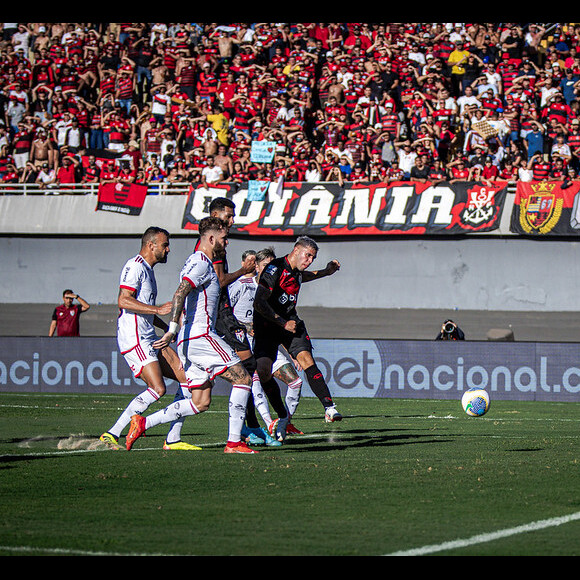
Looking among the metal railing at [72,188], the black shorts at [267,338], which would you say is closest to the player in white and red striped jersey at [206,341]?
the black shorts at [267,338]

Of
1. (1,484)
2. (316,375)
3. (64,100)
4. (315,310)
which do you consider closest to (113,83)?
(64,100)

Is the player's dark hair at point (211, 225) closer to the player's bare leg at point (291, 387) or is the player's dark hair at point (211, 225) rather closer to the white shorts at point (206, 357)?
the white shorts at point (206, 357)

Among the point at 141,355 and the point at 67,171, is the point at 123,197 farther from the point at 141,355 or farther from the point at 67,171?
the point at 141,355

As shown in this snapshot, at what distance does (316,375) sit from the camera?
39.5 ft

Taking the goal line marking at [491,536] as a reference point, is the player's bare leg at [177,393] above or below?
above

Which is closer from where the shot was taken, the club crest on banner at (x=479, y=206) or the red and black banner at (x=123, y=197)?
the club crest on banner at (x=479, y=206)

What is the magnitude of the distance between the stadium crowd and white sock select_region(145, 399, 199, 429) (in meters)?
17.0

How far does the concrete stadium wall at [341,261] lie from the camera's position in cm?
2650

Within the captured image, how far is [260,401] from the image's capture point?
457 inches

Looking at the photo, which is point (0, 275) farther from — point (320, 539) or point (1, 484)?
point (320, 539)

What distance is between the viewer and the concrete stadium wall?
86.9 feet

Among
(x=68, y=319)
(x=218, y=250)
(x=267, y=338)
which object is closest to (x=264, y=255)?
(x=267, y=338)

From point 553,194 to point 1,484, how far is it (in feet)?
63.3

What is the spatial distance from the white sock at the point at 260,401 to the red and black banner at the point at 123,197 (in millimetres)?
17441
